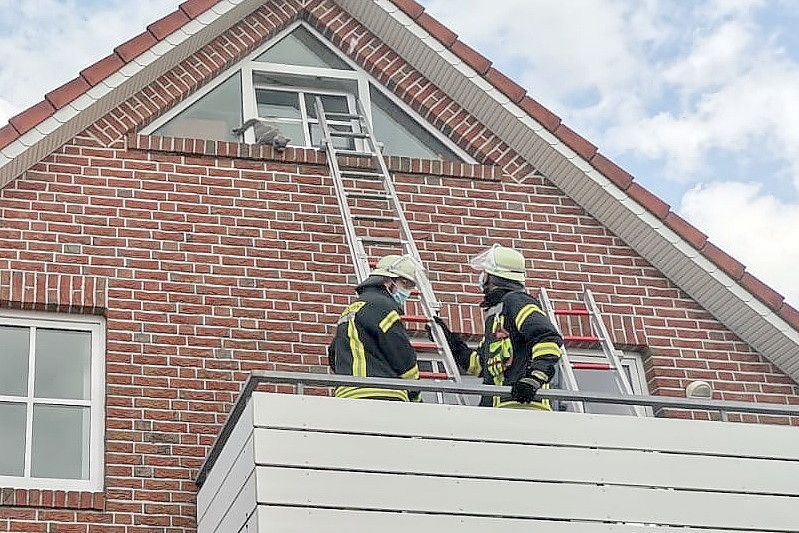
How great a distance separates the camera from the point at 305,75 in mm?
12180

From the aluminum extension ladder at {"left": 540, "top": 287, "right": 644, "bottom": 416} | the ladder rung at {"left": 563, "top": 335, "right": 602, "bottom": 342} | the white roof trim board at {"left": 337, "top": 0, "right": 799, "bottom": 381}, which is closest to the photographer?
the aluminum extension ladder at {"left": 540, "top": 287, "right": 644, "bottom": 416}

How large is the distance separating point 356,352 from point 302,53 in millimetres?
4266

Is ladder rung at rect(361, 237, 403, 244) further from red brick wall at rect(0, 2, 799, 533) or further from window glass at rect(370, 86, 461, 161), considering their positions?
window glass at rect(370, 86, 461, 161)

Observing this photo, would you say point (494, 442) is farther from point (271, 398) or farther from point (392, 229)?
point (392, 229)

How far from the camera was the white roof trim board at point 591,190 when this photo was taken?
11375 millimetres

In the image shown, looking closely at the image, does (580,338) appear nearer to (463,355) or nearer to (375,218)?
(463,355)

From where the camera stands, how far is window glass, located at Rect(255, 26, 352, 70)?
1227cm

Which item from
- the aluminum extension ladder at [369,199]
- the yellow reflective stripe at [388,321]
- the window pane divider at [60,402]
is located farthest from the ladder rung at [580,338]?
the window pane divider at [60,402]

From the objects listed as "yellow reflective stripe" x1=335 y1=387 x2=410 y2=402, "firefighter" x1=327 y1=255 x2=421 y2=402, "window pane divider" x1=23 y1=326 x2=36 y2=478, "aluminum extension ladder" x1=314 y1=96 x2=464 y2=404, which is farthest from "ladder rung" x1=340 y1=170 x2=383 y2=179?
"yellow reflective stripe" x1=335 y1=387 x2=410 y2=402

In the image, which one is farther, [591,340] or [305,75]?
[305,75]

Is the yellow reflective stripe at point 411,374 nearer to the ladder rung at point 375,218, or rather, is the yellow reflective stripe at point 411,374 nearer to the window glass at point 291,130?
the ladder rung at point 375,218

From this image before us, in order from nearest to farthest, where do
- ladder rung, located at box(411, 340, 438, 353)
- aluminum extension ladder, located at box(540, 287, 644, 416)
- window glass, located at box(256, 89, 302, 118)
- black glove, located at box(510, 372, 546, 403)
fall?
1. black glove, located at box(510, 372, 546, 403)
2. ladder rung, located at box(411, 340, 438, 353)
3. aluminum extension ladder, located at box(540, 287, 644, 416)
4. window glass, located at box(256, 89, 302, 118)

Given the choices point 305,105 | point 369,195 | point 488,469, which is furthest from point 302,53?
point 488,469

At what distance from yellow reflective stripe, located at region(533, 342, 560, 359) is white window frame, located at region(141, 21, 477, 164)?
366cm
